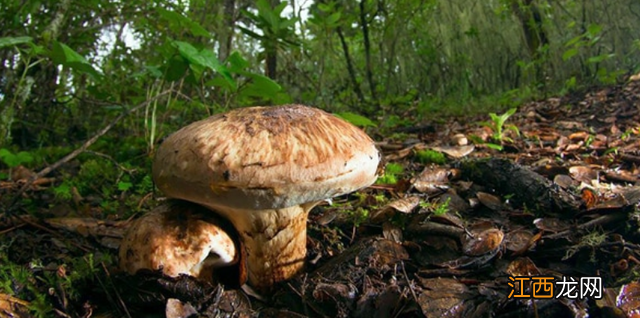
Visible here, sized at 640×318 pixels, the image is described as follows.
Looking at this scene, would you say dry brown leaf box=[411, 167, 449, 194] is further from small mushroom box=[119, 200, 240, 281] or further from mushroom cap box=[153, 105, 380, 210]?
small mushroom box=[119, 200, 240, 281]

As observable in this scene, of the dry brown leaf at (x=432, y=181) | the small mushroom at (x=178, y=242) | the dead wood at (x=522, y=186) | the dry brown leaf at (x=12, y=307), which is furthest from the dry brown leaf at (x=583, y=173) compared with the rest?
the dry brown leaf at (x=12, y=307)

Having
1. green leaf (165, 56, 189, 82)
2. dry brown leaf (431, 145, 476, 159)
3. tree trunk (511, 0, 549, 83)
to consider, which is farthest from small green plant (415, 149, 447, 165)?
tree trunk (511, 0, 549, 83)

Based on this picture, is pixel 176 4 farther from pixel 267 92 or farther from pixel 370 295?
pixel 370 295

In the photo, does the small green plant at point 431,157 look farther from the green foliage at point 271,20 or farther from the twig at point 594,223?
the green foliage at point 271,20

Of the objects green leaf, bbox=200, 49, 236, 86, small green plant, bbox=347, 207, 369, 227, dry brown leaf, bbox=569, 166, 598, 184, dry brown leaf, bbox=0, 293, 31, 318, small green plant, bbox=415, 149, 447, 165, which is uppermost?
green leaf, bbox=200, 49, 236, 86

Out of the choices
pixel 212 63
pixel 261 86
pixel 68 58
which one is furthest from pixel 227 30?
pixel 68 58
